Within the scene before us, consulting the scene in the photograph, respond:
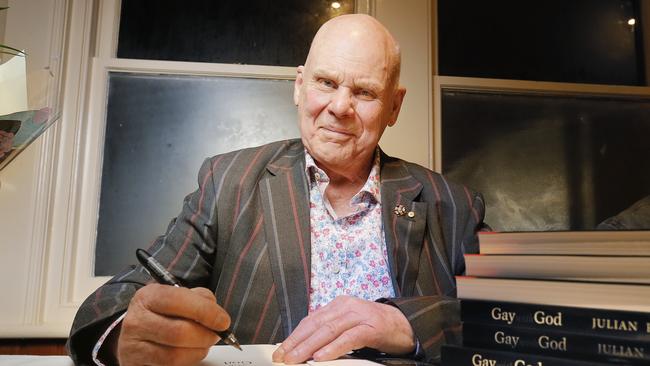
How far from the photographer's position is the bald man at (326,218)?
1093 mm

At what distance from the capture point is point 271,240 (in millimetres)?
1117

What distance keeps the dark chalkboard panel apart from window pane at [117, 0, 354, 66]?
61 centimetres

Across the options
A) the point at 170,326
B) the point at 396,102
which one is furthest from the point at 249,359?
the point at 396,102

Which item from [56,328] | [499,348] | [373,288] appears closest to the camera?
[499,348]

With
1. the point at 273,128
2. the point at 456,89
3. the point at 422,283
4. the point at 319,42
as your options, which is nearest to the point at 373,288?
the point at 422,283

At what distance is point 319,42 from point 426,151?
0.67 m

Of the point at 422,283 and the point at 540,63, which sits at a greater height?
the point at 540,63

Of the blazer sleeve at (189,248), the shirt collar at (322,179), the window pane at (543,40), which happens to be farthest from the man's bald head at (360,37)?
the window pane at (543,40)

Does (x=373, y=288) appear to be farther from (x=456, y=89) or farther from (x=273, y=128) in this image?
(x=456, y=89)

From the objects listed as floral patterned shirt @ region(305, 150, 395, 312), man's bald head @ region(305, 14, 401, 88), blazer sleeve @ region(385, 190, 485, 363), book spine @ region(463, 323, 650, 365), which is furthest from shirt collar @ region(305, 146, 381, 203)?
book spine @ region(463, 323, 650, 365)

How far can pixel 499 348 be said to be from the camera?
0.51 metres

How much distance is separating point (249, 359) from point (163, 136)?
1181mm

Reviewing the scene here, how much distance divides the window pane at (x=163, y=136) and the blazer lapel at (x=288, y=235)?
0.52m

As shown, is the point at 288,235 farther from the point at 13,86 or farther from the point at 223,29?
the point at 223,29
